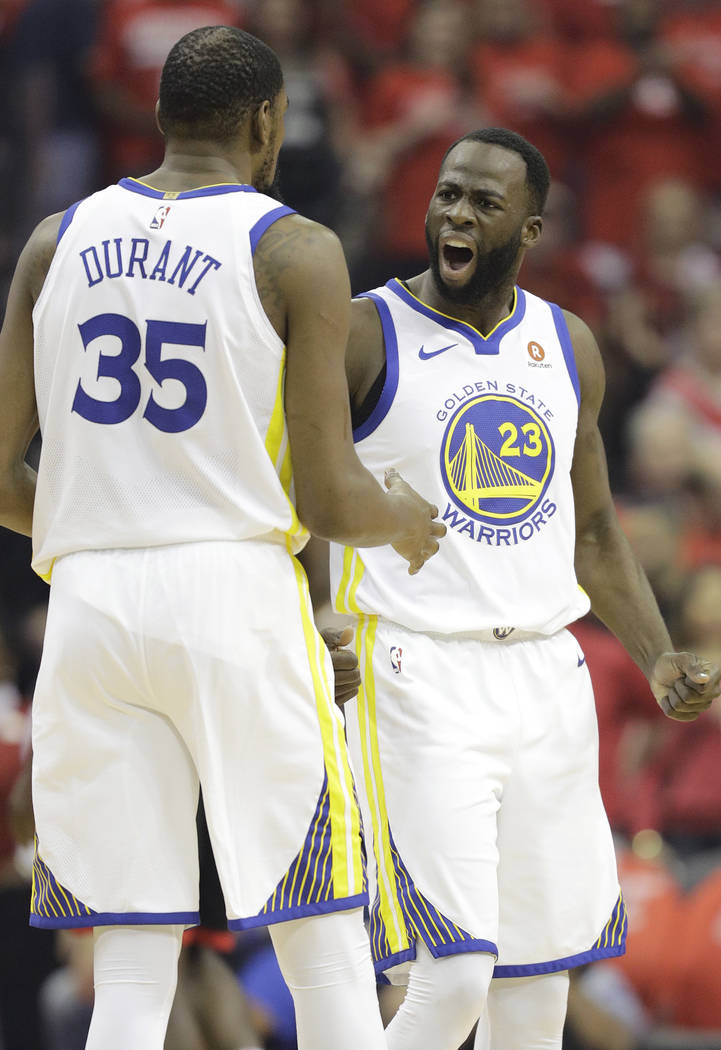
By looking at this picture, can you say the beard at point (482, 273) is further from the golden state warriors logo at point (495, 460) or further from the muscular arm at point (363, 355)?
the golden state warriors logo at point (495, 460)

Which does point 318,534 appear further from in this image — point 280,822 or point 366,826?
point 366,826

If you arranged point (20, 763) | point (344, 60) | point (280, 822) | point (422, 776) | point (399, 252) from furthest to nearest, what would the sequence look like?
point (344, 60)
point (399, 252)
point (20, 763)
point (422, 776)
point (280, 822)

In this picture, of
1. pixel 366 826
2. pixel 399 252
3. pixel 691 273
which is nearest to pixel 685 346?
pixel 691 273

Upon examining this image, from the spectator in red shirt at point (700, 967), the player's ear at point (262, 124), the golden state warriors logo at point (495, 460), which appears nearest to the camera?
the player's ear at point (262, 124)

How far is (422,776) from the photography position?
3625 mm

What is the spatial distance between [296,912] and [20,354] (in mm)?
1209

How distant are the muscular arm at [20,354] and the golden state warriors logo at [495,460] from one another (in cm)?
108

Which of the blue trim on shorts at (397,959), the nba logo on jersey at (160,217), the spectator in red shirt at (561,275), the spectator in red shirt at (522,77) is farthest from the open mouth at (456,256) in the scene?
the spectator in red shirt at (522,77)

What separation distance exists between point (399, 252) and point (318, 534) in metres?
5.43

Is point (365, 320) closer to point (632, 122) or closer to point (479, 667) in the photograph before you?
point (479, 667)

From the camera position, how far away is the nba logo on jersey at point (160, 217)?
300 centimetres

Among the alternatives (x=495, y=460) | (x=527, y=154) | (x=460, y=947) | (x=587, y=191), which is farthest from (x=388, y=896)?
(x=587, y=191)

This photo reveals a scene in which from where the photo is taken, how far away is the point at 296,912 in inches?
115

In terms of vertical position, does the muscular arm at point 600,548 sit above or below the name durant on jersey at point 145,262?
below
